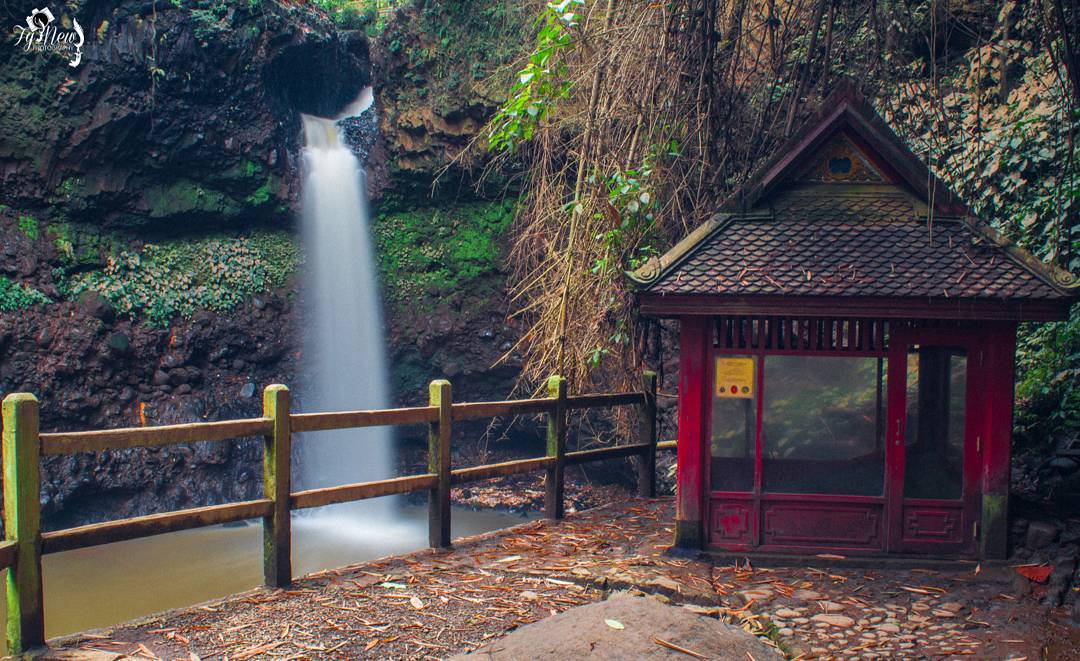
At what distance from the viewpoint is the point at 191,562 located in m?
11.1

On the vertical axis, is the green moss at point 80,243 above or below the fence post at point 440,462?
above

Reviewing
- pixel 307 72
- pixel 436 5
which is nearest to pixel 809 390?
pixel 436 5

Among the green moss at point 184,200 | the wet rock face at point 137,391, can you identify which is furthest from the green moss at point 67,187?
the wet rock face at point 137,391

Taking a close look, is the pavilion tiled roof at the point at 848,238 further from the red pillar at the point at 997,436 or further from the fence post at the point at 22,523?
the fence post at the point at 22,523

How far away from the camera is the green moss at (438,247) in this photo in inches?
632

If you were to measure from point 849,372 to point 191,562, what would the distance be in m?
8.93

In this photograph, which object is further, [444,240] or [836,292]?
[444,240]

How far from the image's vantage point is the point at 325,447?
15758 mm

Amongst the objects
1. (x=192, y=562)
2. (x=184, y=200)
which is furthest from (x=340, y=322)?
(x=192, y=562)

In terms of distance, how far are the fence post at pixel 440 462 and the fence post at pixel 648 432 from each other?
2677 mm

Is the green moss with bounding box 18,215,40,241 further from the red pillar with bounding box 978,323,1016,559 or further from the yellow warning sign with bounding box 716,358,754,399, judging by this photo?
the red pillar with bounding box 978,323,1016,559

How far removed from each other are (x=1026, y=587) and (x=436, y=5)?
46.7 ft

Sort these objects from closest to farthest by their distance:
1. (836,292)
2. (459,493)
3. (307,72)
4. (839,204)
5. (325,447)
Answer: (836,292) < (839,204) < (459,493) < (325,447) < (307,72)

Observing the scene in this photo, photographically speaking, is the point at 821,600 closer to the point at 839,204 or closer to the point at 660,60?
the point at 839,204
